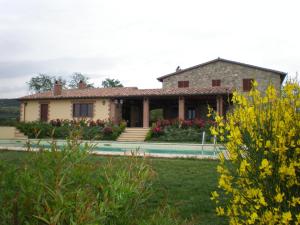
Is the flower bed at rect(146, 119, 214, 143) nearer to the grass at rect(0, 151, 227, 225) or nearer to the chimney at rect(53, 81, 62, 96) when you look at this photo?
the chimney at rect(53, 81, 62, 96)

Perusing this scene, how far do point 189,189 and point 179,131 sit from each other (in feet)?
52.4

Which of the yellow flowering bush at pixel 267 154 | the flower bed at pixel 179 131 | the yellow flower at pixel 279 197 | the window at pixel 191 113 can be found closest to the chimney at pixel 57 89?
the flower bed at pixel 179 131

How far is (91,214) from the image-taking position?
1.20 meters

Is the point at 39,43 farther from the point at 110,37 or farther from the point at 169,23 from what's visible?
the point at 169,23

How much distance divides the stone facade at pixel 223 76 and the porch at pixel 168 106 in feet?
6.67

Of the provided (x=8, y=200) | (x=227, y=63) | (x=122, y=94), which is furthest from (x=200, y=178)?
(x=227, y=63)

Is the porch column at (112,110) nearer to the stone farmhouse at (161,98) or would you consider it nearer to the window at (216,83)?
the stone farmhouse at (161,98)

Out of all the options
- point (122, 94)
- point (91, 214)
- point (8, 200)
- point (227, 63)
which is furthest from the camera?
point (227, 63)

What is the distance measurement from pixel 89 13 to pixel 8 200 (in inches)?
521

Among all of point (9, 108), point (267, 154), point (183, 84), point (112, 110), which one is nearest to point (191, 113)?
point (183, 84)

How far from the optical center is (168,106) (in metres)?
29.9

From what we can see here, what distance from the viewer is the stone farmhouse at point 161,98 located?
2650cm

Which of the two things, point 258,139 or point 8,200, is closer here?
point 8,200

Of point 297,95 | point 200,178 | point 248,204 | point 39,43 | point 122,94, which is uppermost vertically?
point 39,43
